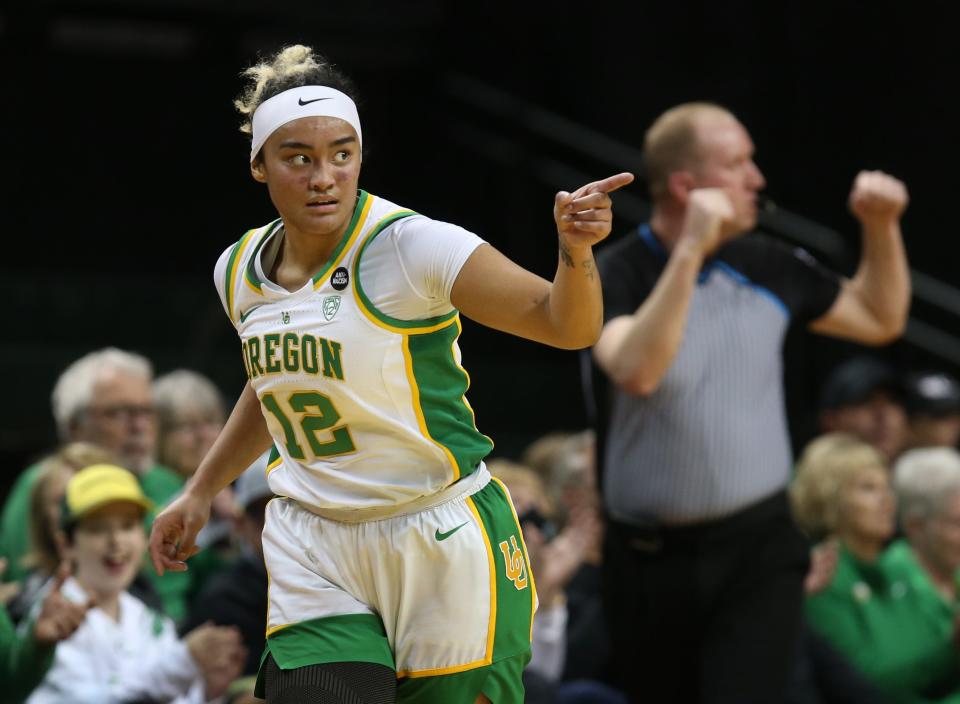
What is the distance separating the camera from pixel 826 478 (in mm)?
6285

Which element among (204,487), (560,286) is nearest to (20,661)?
(204,487)

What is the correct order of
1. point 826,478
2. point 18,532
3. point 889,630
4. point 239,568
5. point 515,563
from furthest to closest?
point 826,478 → point 889,630 → point 18,532 → point 239,568 → point 515,563

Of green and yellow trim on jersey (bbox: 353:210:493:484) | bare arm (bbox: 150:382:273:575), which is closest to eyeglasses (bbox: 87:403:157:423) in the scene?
bare arm (bbox: 150:382:273:575)

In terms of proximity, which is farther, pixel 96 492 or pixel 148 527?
pixel 148 527

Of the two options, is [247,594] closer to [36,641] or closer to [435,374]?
[36,641]

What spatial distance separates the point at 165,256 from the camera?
10516 mm

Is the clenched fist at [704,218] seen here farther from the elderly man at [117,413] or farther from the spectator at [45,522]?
the elderly man at [117,413]

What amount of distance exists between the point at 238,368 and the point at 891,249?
4829mm

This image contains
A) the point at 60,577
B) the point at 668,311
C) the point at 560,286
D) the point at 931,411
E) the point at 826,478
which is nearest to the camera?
the point at 560,286

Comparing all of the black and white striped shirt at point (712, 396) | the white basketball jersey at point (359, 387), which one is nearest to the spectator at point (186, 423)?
the black and white striped shirt at point (712, 396)

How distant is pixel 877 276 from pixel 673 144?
80cm

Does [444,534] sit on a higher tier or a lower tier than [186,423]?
lower

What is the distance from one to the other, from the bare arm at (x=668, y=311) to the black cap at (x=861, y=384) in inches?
133

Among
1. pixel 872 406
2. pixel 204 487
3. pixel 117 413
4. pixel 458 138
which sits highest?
pixel 458 138
